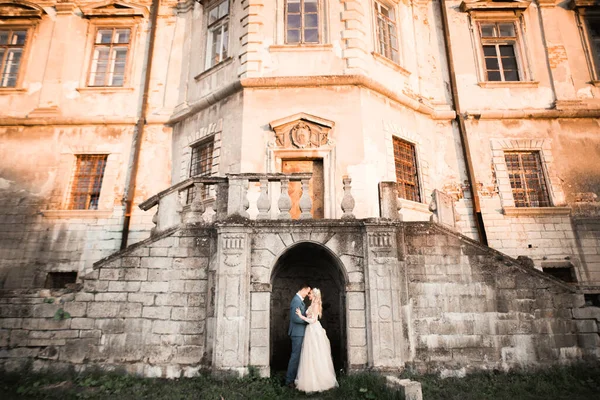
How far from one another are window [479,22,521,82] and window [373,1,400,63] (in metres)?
3.47

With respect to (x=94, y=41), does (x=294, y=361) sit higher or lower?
lower

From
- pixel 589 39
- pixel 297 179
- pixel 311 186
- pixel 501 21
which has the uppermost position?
pixel 501 21

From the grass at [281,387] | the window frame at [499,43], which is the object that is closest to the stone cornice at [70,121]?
the grass at [281,387]

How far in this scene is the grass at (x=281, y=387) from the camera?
19.1ft

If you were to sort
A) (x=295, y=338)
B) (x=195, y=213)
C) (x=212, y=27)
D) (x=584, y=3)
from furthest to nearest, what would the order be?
(x=584, y=3) → (x=212, y=27) → (x=195, y=213) → (x=295, y=338)

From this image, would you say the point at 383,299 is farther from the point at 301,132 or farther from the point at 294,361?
the point at 301,132

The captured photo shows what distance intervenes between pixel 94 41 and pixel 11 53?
2.98 meters

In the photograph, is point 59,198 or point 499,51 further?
point 499,51

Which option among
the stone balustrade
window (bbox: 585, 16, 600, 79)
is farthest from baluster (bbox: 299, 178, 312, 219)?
window (bbox: 585, 16, 600, 79)

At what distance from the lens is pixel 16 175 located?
12.2 meters

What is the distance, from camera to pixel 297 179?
746 cm

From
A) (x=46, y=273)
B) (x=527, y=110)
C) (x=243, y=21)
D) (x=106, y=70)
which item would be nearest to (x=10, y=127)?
(x=106, y=70)

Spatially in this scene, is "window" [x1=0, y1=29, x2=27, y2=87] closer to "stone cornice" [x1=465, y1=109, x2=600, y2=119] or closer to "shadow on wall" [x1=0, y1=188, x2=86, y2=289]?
"shadow on wall" [x1=0, y1=188, x2=86, y2=289]

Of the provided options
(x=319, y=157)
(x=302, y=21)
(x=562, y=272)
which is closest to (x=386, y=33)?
(x=302, y=21)
